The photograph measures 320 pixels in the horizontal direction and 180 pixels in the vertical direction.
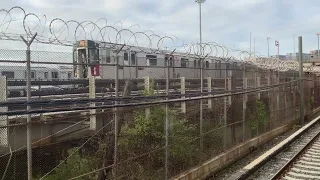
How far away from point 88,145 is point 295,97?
55.2 feet

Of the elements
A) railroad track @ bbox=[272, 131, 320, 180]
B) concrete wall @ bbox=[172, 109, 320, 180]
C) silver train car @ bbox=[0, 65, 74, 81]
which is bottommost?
railroad track @ bbox=[272, 131, 320, 180]

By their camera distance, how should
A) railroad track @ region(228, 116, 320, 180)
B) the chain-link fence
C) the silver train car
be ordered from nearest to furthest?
the chain-link fence
the silver train car
railroad track @ region(228, 116, 320, 180)

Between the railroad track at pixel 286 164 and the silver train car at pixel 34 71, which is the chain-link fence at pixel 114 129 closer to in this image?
the silver train car at pixel 34 71

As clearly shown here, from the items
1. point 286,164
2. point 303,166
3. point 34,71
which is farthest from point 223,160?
point 34,71

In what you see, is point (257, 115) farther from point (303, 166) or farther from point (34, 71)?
point (34, 71)

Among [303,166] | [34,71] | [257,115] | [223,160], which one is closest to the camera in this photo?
[34,71]

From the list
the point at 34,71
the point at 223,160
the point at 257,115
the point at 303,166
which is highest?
the point at 34,71

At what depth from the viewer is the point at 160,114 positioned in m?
8.51

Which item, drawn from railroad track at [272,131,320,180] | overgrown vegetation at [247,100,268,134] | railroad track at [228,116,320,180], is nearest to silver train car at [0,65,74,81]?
railroad track at [228,116,320,180]

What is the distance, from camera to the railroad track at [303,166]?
9.69 metres

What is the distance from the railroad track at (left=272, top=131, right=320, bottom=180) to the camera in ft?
31.8

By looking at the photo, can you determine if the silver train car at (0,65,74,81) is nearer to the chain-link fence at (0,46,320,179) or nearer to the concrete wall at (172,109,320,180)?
the chain-link fence at (0,46,320,179)

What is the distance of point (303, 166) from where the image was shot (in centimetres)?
1087

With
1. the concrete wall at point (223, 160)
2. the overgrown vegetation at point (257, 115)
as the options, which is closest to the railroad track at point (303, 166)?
the concrete wall at point (223, 160)
